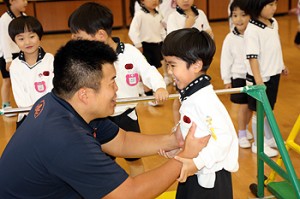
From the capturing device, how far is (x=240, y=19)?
401 centimetres

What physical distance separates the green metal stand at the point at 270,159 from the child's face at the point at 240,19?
1.25m

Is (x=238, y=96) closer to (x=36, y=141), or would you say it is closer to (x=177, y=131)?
(x=177, y=131)

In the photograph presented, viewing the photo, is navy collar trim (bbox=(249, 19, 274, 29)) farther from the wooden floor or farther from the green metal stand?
Answer: the wooden floor

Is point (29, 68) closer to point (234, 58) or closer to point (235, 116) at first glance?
point (234, 58)

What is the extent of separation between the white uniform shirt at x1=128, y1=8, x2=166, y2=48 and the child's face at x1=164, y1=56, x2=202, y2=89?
121 inches

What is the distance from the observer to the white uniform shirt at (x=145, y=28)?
5211 millimetres

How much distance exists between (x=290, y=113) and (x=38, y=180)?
3.32 meters

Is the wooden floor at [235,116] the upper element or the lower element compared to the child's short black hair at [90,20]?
lower

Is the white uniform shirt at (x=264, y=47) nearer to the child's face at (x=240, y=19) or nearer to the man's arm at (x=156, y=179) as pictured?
the child's face at (x=240, y=19)

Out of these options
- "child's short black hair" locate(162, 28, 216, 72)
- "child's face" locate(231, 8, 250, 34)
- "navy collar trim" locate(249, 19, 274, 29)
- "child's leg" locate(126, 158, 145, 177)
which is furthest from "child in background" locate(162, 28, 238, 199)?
"child's face" locate(231, 8, 250, 34)

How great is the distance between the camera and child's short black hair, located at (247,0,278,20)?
351cm

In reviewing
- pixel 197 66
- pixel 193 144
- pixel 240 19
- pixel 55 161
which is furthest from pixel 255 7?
pixel 55 161

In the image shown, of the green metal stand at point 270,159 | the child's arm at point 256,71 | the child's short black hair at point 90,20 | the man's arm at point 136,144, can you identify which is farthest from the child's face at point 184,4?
the man's arm at point 136,144

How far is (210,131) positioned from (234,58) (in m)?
2.11
